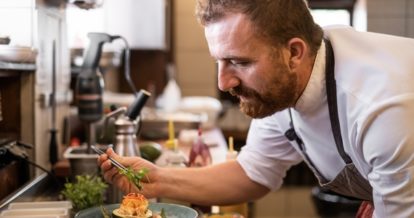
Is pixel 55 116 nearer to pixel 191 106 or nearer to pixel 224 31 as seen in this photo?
Answer: pixel 224 31

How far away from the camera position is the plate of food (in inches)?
55.7

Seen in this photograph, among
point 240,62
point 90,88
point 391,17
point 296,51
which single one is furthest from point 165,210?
point 391,17

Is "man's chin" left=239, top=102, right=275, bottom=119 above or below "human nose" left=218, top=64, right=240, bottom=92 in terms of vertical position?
below

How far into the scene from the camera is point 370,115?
141 cm

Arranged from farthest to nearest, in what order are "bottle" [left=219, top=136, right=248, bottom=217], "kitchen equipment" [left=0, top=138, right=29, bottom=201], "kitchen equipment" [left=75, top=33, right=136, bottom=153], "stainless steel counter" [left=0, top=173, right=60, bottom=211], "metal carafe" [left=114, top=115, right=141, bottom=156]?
1. "kitchen equipment" [left=75, top=33, right=136, bottom=153]
2. "bottle" [left=219, top=136, right=248, bottom=217]
3. "metal carafe" [left=114, top=115, right=141, bottom=156]
4. "kitchen equipment" [left=0, top=138, right=29, bottom=201]
5. "stainless steel counter" [left=0, top=173, right=60, bottom=211]

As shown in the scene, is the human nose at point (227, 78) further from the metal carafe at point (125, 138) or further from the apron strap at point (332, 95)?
the metal carafe at point (125, 138)

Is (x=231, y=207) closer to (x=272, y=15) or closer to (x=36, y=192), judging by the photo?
(x=36, y=192)

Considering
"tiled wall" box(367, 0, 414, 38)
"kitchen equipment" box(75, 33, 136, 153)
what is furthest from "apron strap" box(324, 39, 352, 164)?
"tiled wall" box(367, 0, 414, 38)

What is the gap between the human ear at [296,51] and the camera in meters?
1.53

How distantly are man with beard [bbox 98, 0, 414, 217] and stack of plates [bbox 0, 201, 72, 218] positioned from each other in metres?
0.15

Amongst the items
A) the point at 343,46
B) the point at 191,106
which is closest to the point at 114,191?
the point at 343,46

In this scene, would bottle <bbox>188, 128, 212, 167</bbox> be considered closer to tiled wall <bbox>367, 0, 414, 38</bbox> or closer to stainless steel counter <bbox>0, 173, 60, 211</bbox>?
stainless steel counter <bbox>0, 173, 60, 211</bbox>

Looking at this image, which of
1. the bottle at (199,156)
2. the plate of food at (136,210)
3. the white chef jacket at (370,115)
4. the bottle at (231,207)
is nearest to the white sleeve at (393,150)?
the white chef jacket at (370,115)

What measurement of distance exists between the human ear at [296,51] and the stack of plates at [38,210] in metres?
0.67
